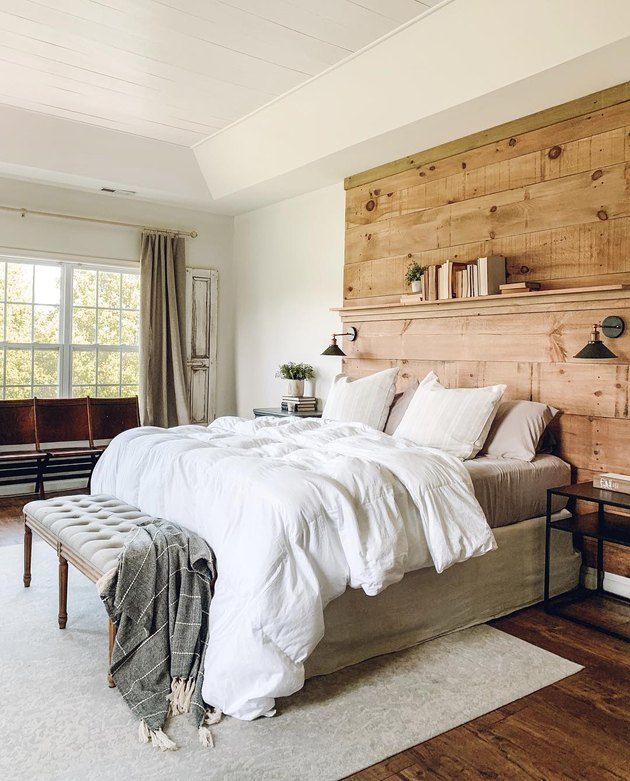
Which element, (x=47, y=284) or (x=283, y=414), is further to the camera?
(x=47, y=284)

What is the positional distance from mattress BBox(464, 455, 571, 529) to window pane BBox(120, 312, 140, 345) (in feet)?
12.6

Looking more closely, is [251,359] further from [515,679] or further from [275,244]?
[515,679]

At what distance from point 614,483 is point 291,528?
1.74 m

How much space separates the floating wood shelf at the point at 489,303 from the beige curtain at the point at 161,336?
5.78 ft

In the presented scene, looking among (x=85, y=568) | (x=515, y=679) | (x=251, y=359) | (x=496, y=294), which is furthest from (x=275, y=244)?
(x=515, y=679)

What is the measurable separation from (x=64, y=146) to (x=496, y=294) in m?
3.39

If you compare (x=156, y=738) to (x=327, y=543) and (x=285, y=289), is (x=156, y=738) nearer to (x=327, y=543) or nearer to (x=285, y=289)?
(x=327, y=543)

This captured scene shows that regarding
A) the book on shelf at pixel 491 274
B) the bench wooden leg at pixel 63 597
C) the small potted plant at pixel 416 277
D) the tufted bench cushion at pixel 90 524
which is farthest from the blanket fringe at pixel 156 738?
the small potted plant at pixel 416 277

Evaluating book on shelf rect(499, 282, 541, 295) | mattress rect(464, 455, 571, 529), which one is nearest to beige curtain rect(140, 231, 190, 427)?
book on shelf rect(499, 282, 541, 295)

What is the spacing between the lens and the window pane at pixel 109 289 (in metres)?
6.03

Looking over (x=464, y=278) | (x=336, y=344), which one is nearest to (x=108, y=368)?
(x=336, y=344)

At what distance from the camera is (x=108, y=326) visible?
6.06m

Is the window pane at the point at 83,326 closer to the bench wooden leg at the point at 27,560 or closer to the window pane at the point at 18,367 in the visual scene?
the window pane at the point at 18,367

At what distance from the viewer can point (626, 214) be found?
3.36m
